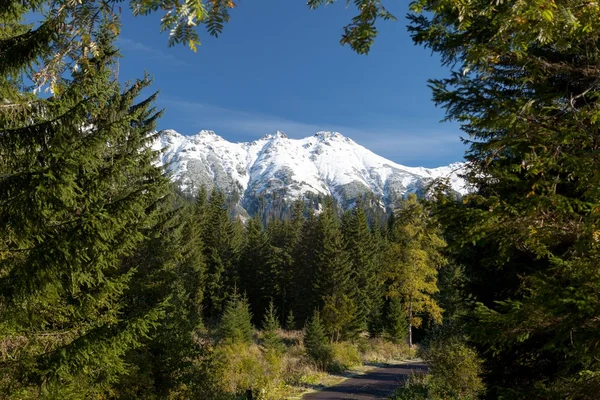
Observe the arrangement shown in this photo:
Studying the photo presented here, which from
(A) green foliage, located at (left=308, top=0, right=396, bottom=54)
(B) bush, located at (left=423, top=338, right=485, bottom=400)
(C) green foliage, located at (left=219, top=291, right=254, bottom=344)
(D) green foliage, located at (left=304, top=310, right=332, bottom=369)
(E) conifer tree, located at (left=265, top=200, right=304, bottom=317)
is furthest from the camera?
(E) conifer tree, located at (left=265, top=200, right=304, bottom=317)

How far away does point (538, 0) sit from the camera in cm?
156

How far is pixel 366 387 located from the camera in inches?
651

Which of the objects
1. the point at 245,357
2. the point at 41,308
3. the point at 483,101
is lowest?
the point at 245,357

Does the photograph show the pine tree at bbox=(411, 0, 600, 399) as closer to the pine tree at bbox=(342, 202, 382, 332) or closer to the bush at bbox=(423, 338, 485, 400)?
the bush at bbox=(423, 338, 485, 400)

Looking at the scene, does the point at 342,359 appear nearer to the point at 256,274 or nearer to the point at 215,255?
the point at 256,274

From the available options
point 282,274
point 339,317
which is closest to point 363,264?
point 282,274

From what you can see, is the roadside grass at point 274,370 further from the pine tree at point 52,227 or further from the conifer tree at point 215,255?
the conifer tree at point 215,255

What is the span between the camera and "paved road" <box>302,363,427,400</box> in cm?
1470

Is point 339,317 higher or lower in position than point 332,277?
lower

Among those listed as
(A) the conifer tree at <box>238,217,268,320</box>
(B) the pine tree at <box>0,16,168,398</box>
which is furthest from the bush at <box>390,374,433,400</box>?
(A) the conifer tree at <box>238,217,268,320</box>

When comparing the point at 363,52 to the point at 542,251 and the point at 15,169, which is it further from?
the point at 15,169

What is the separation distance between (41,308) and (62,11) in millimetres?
6613

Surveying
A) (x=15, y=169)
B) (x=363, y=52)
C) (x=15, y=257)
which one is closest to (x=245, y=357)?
(x=15, y=257)

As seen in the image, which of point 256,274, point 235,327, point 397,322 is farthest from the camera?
point 256,274
